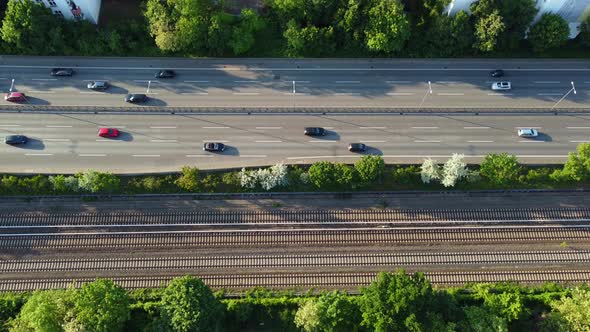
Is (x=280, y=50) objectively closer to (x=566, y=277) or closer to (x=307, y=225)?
(x=307, y=225)

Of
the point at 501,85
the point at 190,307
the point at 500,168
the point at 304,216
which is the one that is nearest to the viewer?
the point at 190,307

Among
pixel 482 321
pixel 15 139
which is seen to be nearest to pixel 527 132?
pixel 482 321

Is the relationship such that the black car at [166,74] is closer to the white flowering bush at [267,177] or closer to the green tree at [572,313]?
the white flowering bush at [267,177]

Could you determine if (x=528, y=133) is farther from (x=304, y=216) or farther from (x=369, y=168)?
(x=304, y=216)

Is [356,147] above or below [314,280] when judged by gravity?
above

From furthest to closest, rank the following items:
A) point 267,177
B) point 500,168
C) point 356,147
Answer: point 356,147 < point 267,177 < point 500,168

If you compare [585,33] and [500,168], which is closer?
[500,168]

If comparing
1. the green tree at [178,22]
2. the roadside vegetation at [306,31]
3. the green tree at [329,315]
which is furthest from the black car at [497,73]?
the green tree at [178,22]
